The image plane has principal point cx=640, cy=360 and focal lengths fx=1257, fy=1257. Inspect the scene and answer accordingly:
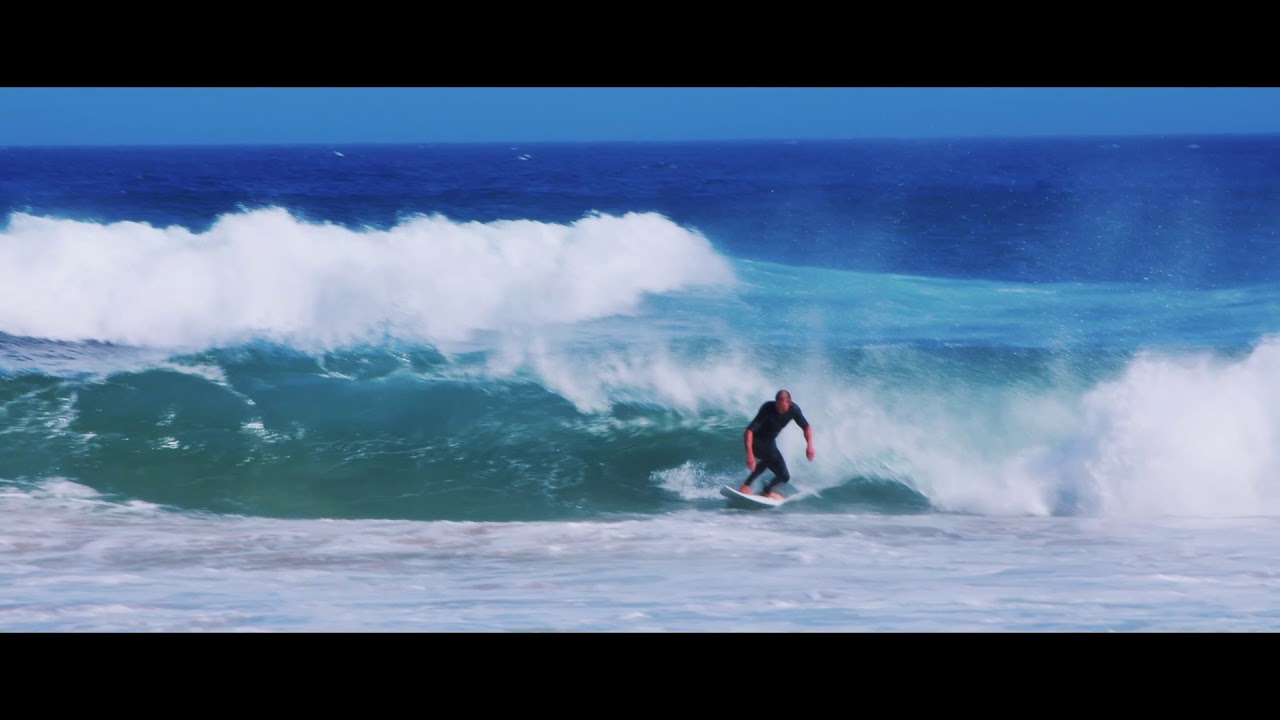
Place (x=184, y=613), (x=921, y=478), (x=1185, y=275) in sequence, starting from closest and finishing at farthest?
(x=184, y=613) → (x=921, y=478) → (x=1185, y=275)

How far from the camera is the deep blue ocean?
25.8ft

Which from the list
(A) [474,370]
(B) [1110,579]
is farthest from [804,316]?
(B) [1110,579]

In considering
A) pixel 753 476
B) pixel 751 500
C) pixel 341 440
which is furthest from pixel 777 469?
pixel 341 440

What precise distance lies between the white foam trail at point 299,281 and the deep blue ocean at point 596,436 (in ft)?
0.16

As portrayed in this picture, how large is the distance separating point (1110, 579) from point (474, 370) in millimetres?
7387

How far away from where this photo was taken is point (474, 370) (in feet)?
44.6

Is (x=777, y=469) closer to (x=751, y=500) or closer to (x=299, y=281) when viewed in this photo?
(x=751, y=500)

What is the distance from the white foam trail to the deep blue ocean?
5cm

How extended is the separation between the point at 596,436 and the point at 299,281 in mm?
5016

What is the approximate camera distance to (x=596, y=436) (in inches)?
479

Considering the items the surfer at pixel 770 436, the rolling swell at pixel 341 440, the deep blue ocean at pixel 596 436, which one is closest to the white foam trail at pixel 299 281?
the deep blue ocean at pixel 596 436

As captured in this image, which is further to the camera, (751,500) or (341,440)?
(341,440)

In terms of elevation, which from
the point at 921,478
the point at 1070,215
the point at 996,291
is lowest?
the point at 921,478
